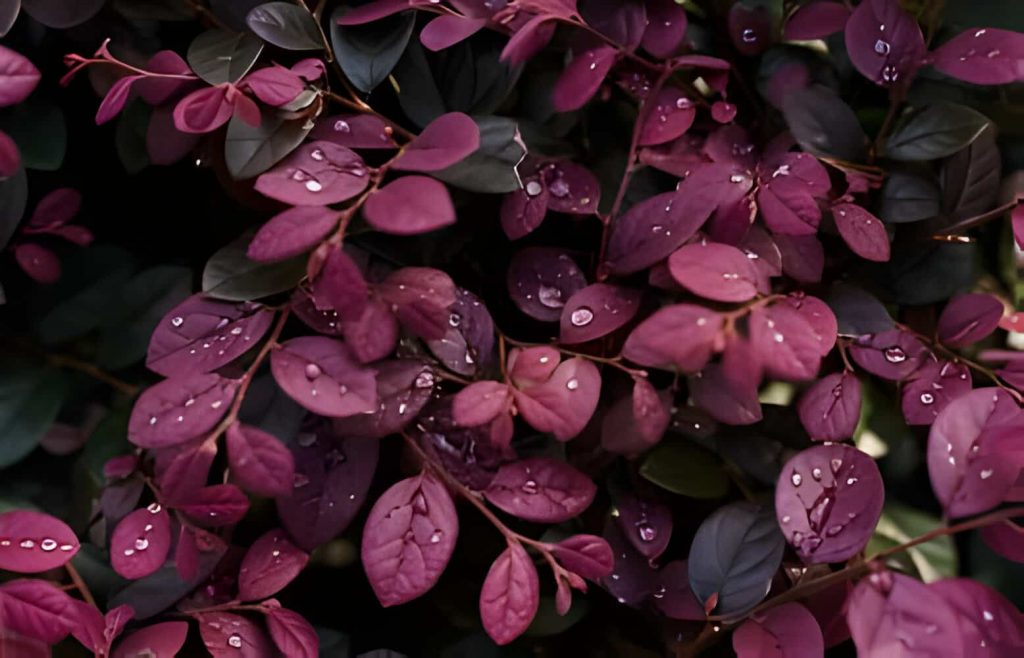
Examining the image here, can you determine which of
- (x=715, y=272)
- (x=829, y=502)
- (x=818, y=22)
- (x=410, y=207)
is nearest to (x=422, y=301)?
(x=410, y=207)

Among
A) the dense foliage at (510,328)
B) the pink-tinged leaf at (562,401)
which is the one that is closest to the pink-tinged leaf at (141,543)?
the dense foliage at (510,328)

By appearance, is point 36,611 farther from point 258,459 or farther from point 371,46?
point 371,46

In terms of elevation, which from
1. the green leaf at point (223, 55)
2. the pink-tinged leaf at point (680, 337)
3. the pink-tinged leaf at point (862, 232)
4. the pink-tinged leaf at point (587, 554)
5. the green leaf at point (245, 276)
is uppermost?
the green leaf at point (223, 55)

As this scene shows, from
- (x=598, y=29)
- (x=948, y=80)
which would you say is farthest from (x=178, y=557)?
(x=948, y=80)

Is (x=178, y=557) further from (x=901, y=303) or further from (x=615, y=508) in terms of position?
(x=901, y=303)

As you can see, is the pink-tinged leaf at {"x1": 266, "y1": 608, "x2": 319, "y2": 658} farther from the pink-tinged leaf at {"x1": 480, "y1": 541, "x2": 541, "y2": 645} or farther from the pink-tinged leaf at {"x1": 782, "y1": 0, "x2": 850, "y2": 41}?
the pink-tinged leaf at {"x1": 782, "y1": 0, "x2": 850, "y2": 41}

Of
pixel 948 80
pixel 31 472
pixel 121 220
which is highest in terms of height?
pixel 948 80

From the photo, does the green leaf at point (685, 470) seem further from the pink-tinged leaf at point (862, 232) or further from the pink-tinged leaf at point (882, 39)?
the pink-tinged leaf at point (882, 39)
